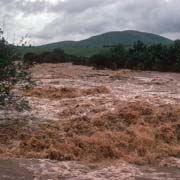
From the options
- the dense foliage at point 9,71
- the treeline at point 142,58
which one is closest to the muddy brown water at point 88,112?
the dense foliage at point 9,71

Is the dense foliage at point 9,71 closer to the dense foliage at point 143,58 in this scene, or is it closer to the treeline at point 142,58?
the treeline at point 142,58

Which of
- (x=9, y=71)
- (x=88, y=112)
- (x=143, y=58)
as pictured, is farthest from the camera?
(x=143, y=58)

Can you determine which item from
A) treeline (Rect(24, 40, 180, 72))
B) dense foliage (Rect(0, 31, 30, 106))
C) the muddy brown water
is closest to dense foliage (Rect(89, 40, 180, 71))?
treeline (Rect(24, 40, 180, 72))

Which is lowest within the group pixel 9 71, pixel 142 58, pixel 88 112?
pixel 88 112

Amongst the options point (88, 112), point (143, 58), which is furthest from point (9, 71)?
point (143, 58)

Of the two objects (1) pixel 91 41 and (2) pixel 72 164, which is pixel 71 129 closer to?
(2) pixel 72 164

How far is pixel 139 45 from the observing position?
3925 centimetres

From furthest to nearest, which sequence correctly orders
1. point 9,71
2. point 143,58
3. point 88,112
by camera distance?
point 143,58
point 88,112
point 9,71

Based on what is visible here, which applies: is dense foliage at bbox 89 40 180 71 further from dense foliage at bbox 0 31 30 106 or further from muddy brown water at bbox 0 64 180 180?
dense foliage at bbox 0 31 30 106

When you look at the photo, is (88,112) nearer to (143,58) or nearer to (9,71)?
(9,71)

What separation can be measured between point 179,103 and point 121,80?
8.47m

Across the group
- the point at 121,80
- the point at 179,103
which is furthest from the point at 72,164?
the point at 121,80

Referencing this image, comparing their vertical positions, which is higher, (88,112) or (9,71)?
(9,71)

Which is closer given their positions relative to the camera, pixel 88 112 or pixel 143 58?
pixel 88 112
